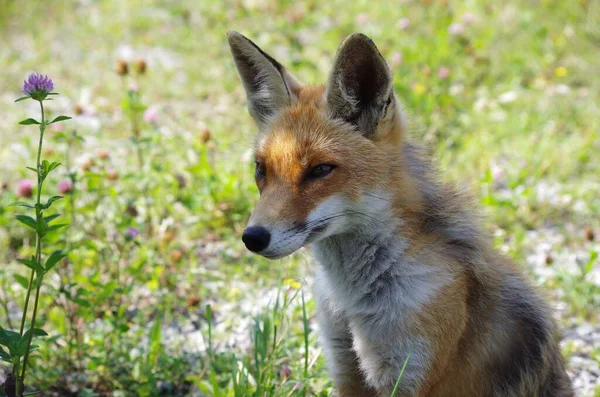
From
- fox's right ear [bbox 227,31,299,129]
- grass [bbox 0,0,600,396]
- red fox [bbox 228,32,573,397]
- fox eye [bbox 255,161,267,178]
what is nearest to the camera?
red fox [bbox 228,32,573,397]

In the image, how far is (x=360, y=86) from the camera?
2988 millimetres

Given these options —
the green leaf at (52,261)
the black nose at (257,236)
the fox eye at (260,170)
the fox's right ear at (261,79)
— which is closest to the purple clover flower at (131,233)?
the fox's right ear at (261,79)

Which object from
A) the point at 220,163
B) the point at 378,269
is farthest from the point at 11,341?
the point at 220,163

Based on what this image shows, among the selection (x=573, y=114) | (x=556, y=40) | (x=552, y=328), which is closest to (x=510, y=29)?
(x=556, y=40)

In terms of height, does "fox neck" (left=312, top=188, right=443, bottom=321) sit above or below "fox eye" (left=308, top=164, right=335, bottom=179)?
below

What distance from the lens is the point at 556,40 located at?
756 centimetres

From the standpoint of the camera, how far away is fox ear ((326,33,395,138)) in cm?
283

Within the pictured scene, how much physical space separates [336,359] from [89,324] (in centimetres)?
175

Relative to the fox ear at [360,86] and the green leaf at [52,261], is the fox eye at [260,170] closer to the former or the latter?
the fox ear at [360,86]

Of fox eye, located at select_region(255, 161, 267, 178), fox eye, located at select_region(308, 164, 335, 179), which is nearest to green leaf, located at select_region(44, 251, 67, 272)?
fox eye, located at select_region(255, 161, 267, 178)

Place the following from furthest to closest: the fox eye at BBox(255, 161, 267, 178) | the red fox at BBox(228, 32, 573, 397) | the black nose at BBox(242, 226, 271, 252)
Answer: the fox eye at BBox(255, 161, 267, 178)
the red fox at BBox(228, 32, 573, 397)
the black nose at BBox(242, 226, 271, 252)

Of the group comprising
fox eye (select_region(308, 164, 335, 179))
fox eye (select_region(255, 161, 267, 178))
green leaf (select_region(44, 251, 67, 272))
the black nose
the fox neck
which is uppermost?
fox eye (select_region(255, 161, 267, 178))

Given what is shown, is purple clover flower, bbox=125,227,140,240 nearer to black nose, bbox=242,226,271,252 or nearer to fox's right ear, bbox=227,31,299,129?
fox's right ear, bbox=227,31,299,129

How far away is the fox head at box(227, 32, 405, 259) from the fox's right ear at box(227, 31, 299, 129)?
0.17 ft
